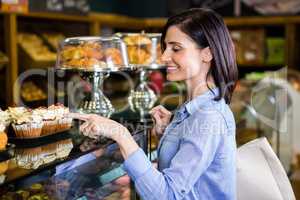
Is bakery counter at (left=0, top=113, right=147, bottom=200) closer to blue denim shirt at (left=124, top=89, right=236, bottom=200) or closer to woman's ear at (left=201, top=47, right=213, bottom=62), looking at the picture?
blue denim shirt at (left=124, top=89, right=236, bottom=200)

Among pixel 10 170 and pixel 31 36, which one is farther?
pixel 31 36

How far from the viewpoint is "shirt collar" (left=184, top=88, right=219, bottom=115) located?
4.43 feet

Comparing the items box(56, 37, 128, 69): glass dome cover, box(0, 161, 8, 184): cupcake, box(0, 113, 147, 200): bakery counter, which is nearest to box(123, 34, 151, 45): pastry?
box(56, 37, 128, 69): glass dome cover

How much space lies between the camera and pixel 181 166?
123cm

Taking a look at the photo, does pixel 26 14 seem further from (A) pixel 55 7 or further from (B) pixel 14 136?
(B) pixel 14 136

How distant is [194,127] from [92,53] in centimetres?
84

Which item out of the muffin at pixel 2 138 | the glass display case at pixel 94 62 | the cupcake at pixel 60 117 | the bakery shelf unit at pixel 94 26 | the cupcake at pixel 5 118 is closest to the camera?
the muffin at pixel 2 138

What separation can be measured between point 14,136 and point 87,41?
0.74 m

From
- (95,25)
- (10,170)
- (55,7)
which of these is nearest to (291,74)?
(95,25)

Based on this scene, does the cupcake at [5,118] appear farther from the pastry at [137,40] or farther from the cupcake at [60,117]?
the pastry at [137,40]

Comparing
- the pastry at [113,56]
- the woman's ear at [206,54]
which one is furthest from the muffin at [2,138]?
the pastry at [113,56]

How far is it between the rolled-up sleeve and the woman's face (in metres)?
0.17

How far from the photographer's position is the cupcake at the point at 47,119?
145cm

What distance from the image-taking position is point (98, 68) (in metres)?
1.88
